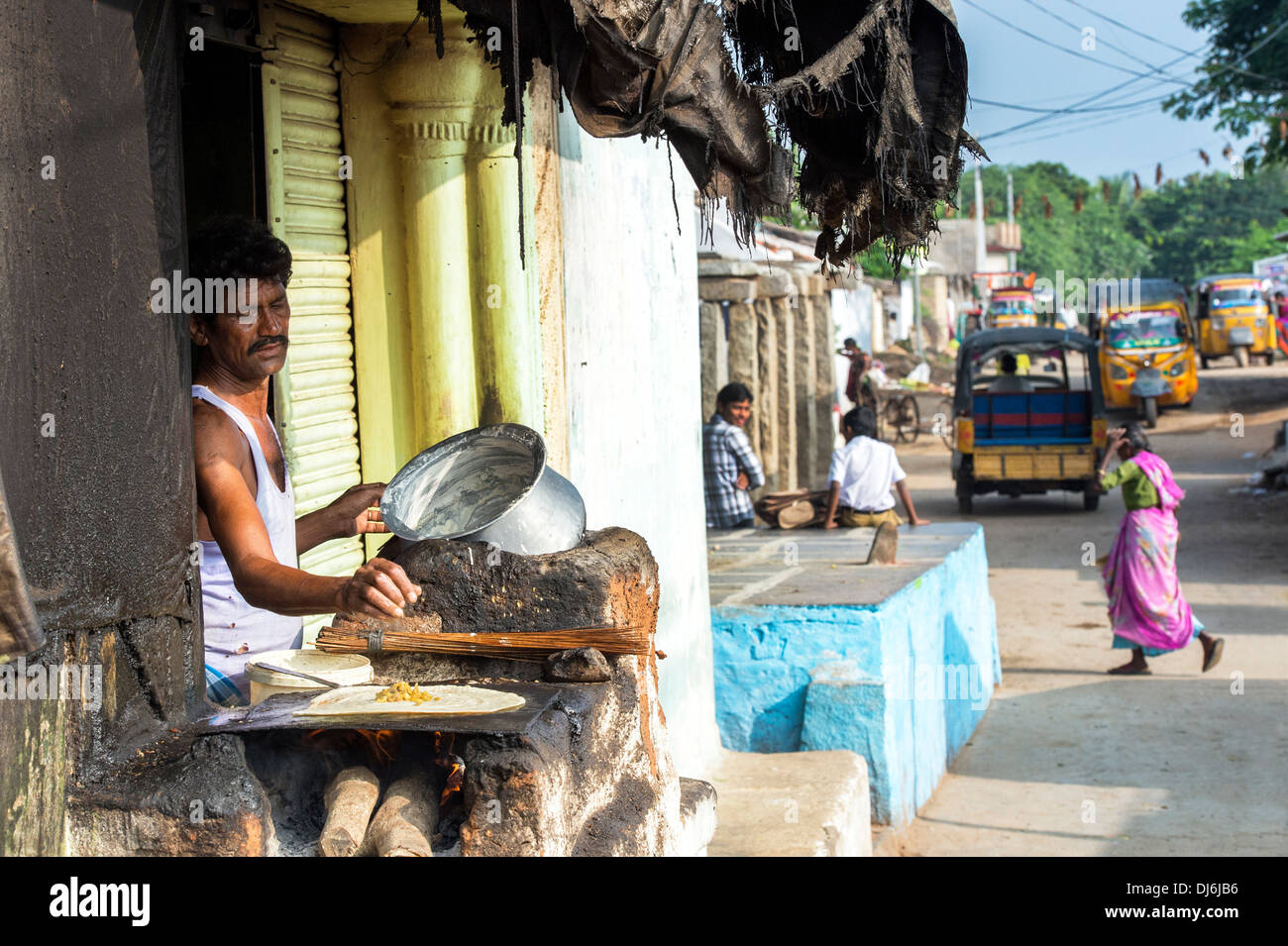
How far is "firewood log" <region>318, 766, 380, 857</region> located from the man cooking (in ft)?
1.47

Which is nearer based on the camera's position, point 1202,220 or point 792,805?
point 792,805

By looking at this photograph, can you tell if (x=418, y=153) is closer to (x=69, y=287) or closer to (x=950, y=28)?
(x=950, y=28)

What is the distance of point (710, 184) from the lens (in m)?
3.08

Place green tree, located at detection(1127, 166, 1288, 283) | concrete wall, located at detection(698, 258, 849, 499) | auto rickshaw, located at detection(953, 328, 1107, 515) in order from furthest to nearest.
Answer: green tree, located at detection(1127, 166, 1288, 283), auto rickshaw, located at detection(953, 328, 1107, 515), concrete wall, located at detection(698, 258, 849, 499)

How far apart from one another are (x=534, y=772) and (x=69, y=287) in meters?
1.11

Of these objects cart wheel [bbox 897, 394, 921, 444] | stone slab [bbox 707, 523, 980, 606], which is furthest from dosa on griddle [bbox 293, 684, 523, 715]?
cart wheel [bbox 897, 394, 921, 444]

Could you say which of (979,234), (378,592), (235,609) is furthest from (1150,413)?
(979,234)

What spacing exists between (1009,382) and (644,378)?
11.9 metres

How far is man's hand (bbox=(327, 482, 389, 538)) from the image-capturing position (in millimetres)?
3221

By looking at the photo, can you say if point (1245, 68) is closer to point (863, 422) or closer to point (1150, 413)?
point (1150, 413)

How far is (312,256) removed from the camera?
4207 millimetres

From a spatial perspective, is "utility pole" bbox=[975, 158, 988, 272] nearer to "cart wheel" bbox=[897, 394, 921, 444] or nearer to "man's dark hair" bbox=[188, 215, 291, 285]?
"cart wheel" bbox=[897, 394, 921, 444]

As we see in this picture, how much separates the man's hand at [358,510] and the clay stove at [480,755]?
0.44 metres

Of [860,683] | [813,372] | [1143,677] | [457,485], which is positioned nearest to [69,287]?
[457,485]
